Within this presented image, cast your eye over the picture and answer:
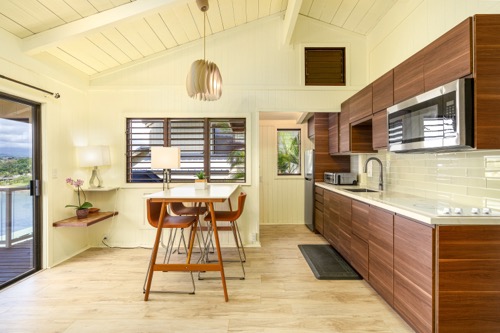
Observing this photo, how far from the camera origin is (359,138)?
11.8 ft

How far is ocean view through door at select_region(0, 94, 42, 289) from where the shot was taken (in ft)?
8.86

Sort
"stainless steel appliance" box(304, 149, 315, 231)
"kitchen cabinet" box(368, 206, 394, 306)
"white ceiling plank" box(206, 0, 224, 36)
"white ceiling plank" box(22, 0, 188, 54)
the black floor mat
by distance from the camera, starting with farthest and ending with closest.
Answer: "stainless steel appliance" box(304, 149, 315, 231)
"white ceiling plank" box(206, 0, 224, 36)
the black floor mat
"white ceiling plank" box(22, 0, 188, 54)
"kitchen cabinet" box(368, 206, 394, 306)

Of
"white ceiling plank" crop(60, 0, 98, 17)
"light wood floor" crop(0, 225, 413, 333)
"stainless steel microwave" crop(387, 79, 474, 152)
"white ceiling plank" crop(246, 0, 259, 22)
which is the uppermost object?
"white ceiling plank" crop(246, 0, 259, 22)

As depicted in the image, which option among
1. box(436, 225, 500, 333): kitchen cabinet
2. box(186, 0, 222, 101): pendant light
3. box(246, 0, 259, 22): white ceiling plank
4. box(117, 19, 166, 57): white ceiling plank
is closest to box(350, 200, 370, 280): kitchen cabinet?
box(436, 225, 500, 333): kitchen cabinet

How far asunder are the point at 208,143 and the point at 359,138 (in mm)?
2209

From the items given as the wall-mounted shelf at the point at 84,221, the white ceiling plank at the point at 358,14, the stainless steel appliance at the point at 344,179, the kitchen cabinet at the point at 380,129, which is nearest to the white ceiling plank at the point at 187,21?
the white ceiling plank at the point at 358,14

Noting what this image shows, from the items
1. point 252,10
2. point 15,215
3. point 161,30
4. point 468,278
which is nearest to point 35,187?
point 15,215

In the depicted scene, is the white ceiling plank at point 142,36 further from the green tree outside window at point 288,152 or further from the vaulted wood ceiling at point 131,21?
the green tree outside window at point 288,152

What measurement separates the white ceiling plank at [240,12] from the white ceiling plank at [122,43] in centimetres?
151

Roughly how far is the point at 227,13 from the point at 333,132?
7.99 ft

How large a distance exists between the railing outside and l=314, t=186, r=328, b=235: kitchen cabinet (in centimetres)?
396

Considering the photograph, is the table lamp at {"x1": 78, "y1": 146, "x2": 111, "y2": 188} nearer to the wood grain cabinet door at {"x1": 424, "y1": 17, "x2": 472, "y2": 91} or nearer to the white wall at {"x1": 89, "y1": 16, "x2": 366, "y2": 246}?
the white wall at {"x1": 89, "y1": 16, "x2": 366, "y2": 246}

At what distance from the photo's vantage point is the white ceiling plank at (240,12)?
344 centimetres

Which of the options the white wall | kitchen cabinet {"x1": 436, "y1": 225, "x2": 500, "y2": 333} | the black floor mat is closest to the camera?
kitchen cabinet {"x1": 436, "y1": 225, "x2": 500, "y2": 333}
